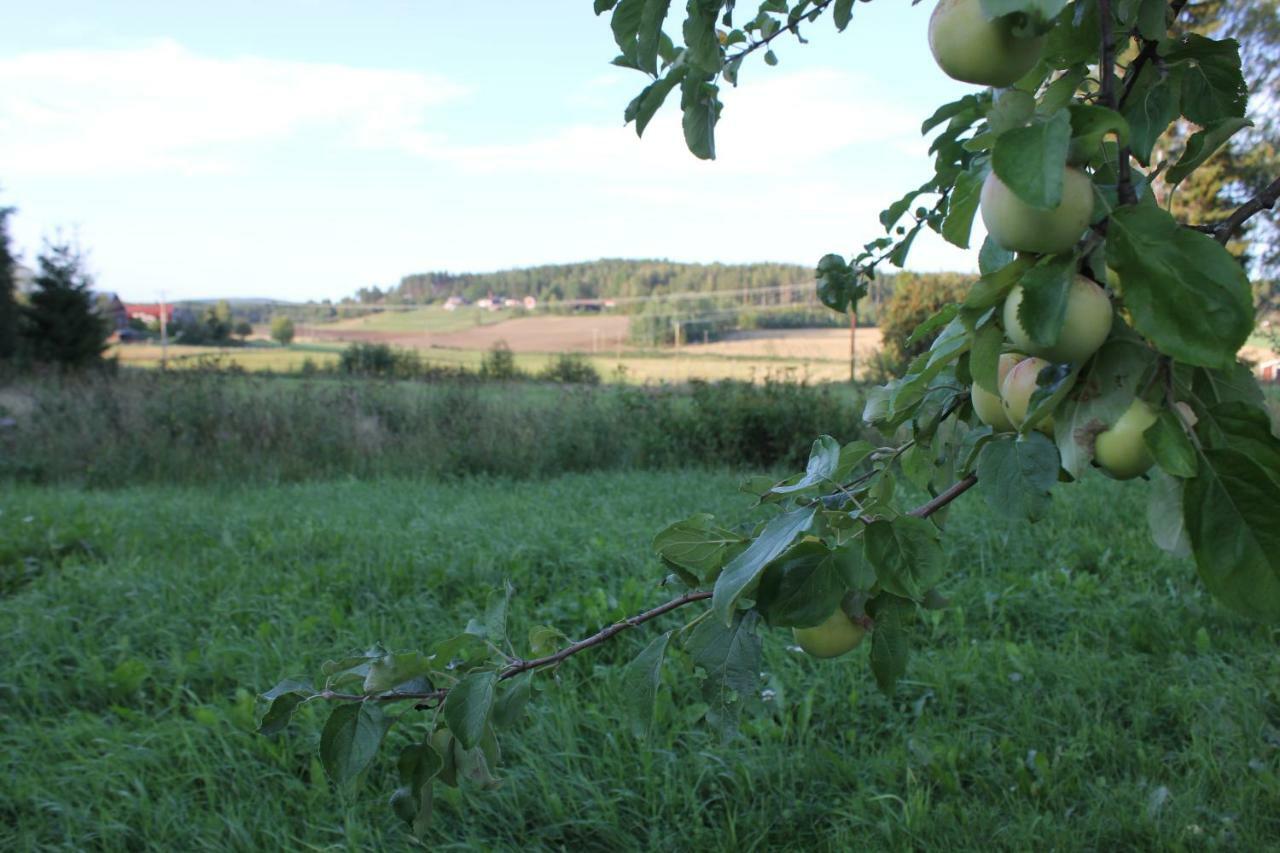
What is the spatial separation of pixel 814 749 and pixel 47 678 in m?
2.33

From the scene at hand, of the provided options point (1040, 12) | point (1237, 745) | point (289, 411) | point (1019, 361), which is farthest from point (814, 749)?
point (289, 411)

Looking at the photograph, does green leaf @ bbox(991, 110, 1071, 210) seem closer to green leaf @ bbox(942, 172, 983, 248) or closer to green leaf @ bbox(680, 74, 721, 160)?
green leaf @ bbox(942, 172, 983, 248)

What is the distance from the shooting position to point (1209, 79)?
77 centimetres

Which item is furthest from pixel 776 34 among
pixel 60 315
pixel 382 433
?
pixel 60 315

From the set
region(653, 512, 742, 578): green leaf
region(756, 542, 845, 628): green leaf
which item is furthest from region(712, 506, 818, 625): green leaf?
region(653, 512, 742, 578): green leaf

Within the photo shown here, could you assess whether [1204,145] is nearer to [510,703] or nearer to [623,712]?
[510,703]

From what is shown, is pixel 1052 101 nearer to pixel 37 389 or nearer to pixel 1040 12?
pixel 1040 12

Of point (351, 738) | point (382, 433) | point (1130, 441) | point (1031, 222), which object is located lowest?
point (382, 433)

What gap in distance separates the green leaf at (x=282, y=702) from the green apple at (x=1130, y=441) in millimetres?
739

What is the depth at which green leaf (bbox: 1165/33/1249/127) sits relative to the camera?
0.76 metres

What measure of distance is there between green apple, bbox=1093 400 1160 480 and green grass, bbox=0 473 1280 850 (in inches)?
40.4

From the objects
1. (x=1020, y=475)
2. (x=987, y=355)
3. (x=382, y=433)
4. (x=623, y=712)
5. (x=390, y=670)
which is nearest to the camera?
(x=987, y=355)

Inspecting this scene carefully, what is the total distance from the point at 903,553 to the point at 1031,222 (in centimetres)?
33

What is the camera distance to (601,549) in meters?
3.69
